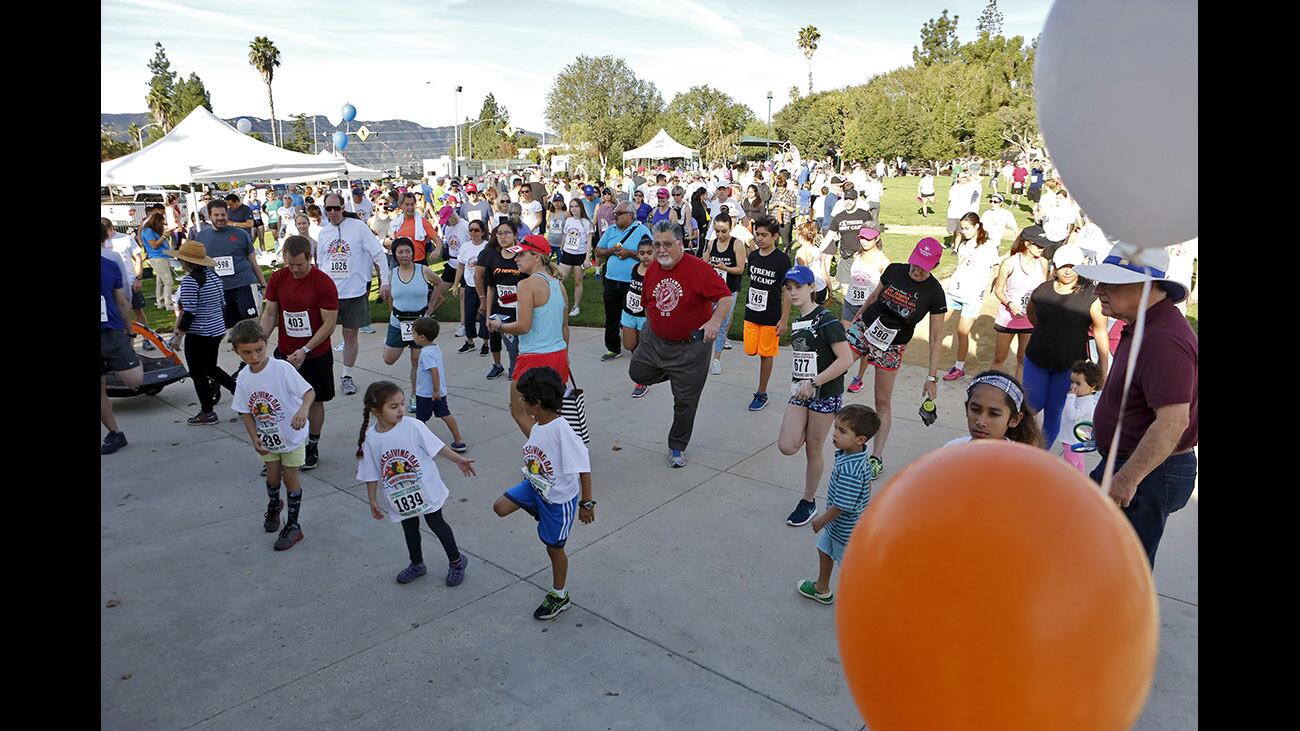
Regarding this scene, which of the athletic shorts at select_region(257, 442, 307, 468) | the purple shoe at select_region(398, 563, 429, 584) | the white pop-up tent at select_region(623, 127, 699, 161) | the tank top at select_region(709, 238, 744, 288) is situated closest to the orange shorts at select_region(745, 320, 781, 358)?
the tank top at select_region(709, 238, 744, 288)

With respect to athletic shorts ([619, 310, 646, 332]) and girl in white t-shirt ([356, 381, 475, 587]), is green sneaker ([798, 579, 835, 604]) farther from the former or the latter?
athletic shorts ([619, 310, 646, 332])

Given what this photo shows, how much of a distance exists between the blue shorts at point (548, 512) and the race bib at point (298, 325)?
Result: 9.59 feet

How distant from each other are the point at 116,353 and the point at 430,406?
2873mm

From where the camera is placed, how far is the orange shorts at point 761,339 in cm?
723

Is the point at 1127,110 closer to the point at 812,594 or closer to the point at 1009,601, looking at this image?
the point at 1009,601

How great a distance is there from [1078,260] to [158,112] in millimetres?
78702

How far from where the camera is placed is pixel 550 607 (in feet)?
13.5

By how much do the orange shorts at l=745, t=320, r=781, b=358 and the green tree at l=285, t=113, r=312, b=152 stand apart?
74.6 metres

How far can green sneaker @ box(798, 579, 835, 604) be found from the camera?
422 cm

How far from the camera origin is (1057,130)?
96.0 inches

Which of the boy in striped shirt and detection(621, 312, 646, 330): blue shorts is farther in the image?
detection(621, 312, 646, 330): blue shorts

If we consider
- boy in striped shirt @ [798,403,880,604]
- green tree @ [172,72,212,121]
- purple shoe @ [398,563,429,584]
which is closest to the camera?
boy in striped shirt @ [798,403,880,604]

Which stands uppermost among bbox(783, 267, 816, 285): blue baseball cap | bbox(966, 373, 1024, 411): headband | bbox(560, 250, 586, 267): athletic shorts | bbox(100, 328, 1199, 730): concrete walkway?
bbox(560, 250, 586, 267): athletic shorts
